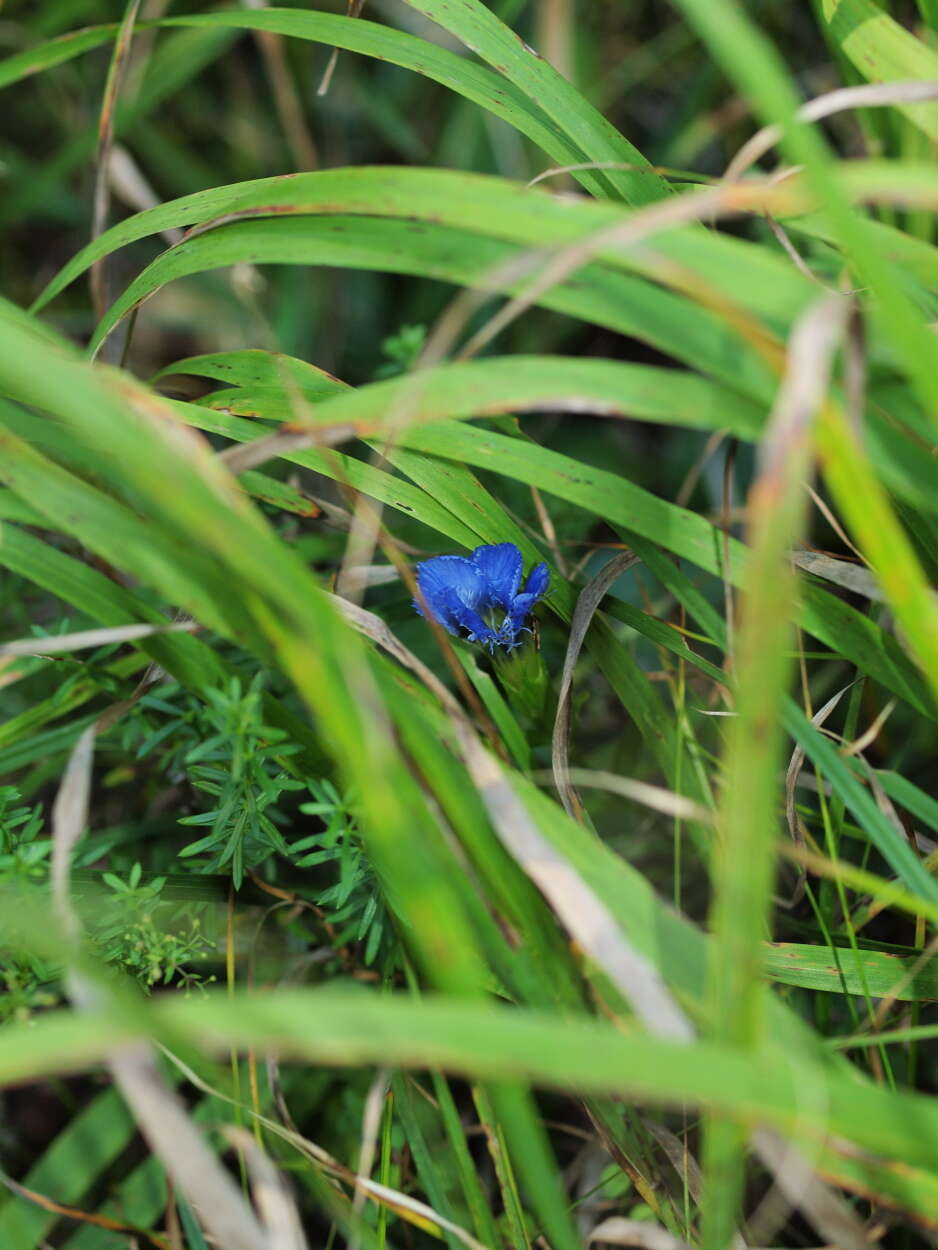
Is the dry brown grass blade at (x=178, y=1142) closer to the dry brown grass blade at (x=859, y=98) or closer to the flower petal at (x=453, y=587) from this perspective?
the flower petal at (x=453, y=587)

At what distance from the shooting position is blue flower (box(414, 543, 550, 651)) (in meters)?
1.16

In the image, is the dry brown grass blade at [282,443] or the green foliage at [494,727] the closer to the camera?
the green foliage at [494,727]

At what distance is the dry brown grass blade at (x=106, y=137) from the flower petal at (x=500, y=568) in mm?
707

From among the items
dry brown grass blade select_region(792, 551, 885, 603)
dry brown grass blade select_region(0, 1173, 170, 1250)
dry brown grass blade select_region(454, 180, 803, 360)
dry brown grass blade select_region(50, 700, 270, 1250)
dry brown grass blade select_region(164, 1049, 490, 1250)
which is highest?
dry brown grass blade select_region(454, 180, 803, 360)

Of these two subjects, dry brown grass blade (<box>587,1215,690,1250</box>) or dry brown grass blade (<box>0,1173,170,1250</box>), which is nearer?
dry brown grass blade (<box>587,1215,690,1250</box>)

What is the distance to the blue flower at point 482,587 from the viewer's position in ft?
3.80

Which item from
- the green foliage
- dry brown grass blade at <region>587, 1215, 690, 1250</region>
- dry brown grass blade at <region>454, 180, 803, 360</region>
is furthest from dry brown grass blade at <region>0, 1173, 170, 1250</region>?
dry brown grass blade at <region>454, 180, 803, 360</region>

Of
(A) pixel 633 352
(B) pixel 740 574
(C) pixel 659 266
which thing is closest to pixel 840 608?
(B) pixel 740 574

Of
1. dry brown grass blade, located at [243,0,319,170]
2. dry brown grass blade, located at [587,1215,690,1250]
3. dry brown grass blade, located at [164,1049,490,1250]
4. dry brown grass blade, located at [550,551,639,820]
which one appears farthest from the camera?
dry brown grass blade, located at [243,0,319,170]

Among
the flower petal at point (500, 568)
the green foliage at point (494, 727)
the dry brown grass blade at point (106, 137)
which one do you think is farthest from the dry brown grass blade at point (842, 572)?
the dry brown grass blade at point (106, 137)

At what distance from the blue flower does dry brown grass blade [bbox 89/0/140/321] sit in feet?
2.23

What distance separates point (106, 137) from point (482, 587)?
957mm

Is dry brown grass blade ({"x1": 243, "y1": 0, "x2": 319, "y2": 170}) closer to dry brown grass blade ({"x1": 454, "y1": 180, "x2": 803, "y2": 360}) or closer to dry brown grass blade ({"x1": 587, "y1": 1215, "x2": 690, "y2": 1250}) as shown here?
dry brown grass blade ({"x1": 454, "y1": 180, "x2": 803, "y2": 360})

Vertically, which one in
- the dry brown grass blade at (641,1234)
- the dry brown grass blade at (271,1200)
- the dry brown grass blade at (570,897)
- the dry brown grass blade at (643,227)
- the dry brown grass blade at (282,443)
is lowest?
the dry brown grass blade at (641,1234)
